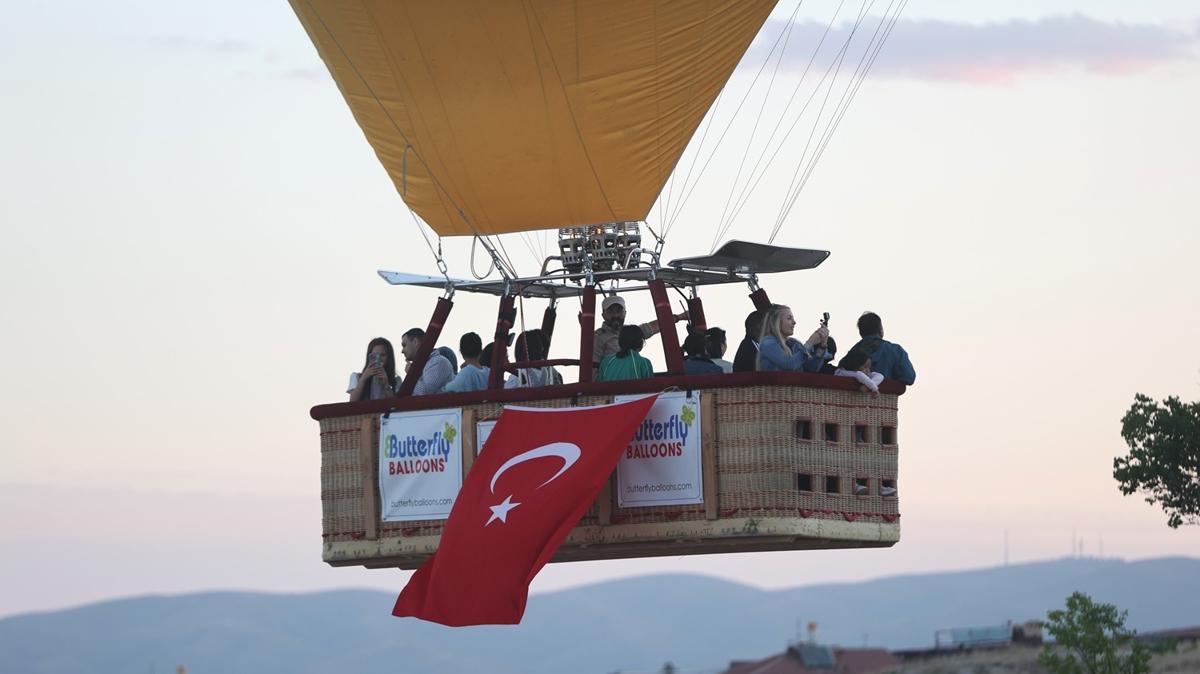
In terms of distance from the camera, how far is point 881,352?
56.7 ft

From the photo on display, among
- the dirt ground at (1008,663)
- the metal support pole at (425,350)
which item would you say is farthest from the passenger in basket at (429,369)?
the dirt ground at (1008,663)

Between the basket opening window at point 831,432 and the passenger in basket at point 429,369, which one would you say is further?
the passenger in basket at point 429,369

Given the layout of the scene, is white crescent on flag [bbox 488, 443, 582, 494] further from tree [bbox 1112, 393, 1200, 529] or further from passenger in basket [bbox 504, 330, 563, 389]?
tree [bbox 1112, 393, 1200, 529]

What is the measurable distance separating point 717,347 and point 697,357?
0.49 metres

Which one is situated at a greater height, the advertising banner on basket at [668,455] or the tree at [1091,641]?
the advertising banner on basket at [668,455]

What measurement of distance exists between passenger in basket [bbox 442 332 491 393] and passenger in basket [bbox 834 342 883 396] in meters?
2.60

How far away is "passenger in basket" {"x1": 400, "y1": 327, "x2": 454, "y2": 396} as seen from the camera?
18.1 m

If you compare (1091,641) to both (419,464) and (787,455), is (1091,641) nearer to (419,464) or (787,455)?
(419,464)

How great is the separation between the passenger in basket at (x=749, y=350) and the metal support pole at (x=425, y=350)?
7.69 feet

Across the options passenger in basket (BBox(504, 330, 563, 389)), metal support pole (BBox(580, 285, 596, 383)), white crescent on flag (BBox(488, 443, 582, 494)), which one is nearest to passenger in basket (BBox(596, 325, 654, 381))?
metal support pole (BBox(580, 285, 596, 383))

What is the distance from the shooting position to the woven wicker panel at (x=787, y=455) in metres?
16.5

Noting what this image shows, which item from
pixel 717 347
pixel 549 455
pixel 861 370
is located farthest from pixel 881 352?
pixel 549 455

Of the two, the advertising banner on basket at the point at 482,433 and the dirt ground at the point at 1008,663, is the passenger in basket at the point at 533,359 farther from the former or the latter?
the dirt ground at the point at 1008,663


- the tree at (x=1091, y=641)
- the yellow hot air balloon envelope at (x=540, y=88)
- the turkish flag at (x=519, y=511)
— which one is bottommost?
the tree at (x=1091, y=641)
